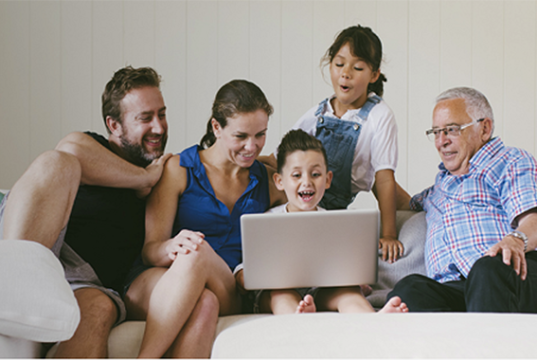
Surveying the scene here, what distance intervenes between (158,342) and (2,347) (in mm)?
381

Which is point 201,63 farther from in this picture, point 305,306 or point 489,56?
point 305,306

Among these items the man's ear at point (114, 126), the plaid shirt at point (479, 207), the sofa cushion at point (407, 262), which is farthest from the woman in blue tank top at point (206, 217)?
the plaid shirt at point (479, 207)

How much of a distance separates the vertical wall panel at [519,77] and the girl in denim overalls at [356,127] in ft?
3.95

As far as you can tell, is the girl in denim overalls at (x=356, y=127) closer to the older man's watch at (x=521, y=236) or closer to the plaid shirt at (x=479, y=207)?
the plaid shirt at (x=479, y=207)

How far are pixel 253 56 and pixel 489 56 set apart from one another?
1.35m

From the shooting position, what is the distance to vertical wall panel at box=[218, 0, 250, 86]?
9.81ft

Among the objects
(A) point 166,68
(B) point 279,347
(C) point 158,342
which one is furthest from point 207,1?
(B) point 279,347

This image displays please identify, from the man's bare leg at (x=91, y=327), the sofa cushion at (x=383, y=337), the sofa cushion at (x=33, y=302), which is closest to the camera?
the sofa cushion at (x=383, y=337)

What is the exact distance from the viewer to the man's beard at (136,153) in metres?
1.85

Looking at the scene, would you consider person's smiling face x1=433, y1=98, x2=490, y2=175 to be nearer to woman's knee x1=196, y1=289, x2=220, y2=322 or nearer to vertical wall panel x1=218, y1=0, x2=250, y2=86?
woman's knee x1=196, y1=289, x2=220, y2=322

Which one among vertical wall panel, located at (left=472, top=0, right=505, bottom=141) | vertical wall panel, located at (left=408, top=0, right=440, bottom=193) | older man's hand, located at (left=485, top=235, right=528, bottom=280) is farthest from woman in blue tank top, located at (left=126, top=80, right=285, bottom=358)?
vertical wall panel, located at (left=472, top=0, right=505, bottom=141)

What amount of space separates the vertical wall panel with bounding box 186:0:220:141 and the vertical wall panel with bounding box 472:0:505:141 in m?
1.48

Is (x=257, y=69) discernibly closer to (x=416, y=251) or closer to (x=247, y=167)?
(x=247, y=167)

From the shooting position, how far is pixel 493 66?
2953mm
